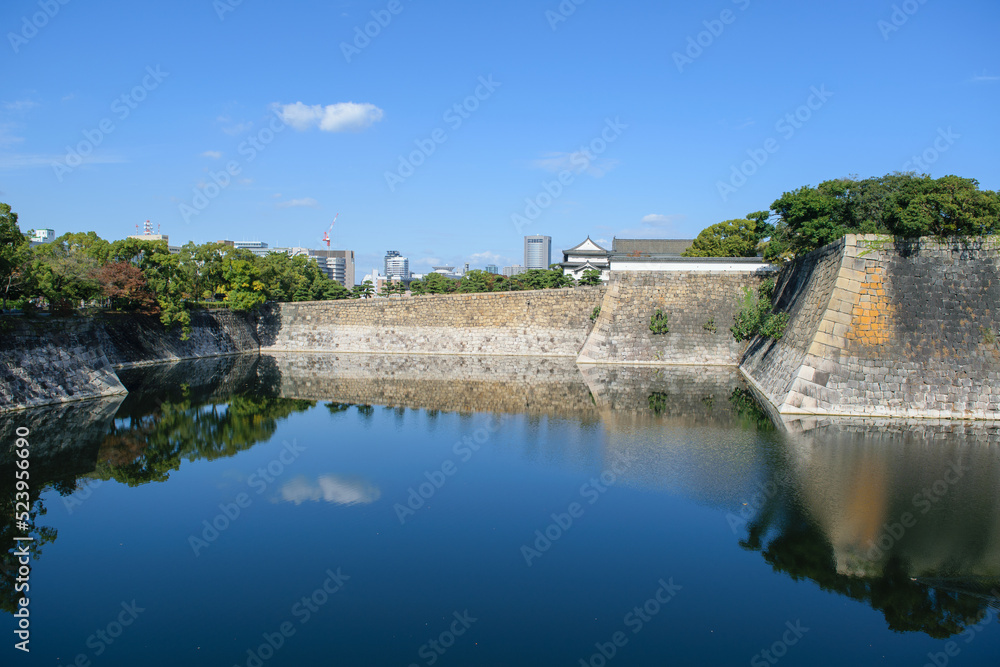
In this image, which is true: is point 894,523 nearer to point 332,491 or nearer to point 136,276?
point 332,491

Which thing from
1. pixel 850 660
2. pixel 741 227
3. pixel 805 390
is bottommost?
pixel 850 660

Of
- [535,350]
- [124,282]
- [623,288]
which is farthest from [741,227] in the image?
[124,282]

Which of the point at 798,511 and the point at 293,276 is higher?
the point at 293,276

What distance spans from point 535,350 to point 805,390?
14.7 meters

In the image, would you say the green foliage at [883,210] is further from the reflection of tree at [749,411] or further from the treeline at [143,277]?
the treeline at [143,277]

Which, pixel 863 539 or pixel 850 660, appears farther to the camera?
pixel 863 539

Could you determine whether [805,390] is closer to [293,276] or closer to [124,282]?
[124,282]

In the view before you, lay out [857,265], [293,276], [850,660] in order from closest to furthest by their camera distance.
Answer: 1. [850,660]
2. [857,265]
3. [293,276]

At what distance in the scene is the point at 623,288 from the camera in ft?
88.9
